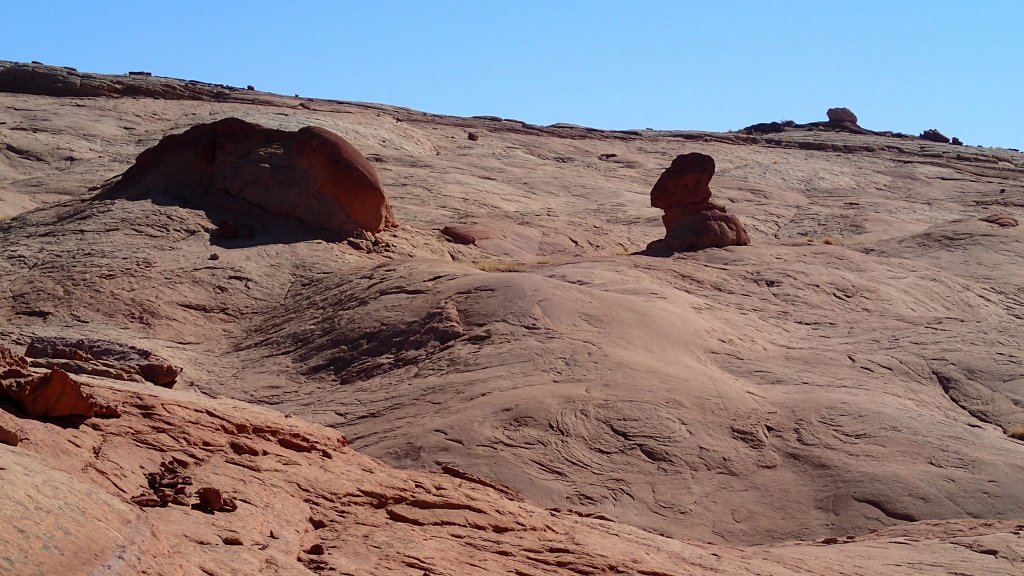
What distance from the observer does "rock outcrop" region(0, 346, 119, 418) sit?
542cm

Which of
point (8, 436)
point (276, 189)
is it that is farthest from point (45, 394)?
point (276, 189)

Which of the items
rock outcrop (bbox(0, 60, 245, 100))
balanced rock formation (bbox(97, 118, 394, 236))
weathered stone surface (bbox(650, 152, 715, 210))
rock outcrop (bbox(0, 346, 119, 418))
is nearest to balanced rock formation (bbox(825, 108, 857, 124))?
rock outcrop (bbox(0, 60, 245, 100))

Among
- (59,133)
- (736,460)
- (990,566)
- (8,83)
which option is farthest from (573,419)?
(8,83)

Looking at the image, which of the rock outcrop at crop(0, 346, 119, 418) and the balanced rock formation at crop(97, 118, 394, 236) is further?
the balanced rock formation at crop(97, 118, 394, 236)

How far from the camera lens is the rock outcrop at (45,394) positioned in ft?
17.8

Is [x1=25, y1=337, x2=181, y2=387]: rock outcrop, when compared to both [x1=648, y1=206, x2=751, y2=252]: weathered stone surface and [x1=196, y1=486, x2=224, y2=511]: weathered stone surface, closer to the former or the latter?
[x1=196, y1=486, x2=224, y2=511]: weathered stone surface

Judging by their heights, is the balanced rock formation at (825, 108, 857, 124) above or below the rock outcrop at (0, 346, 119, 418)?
above

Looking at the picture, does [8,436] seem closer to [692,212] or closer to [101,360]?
[101,360]

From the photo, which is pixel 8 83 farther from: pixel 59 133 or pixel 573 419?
pixel 573 419

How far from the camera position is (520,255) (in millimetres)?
18938

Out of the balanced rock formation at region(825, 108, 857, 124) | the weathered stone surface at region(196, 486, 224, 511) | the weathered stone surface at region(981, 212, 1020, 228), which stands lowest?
the weathered stone surface at region(196, 486, 224, 511)

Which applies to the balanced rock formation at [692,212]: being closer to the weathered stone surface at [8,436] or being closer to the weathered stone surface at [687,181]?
the weathered stone surface at [687,181]

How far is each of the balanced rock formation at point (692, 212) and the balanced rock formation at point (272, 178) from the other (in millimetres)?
4823

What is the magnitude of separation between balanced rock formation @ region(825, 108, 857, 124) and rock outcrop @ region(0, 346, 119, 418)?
49017mm
